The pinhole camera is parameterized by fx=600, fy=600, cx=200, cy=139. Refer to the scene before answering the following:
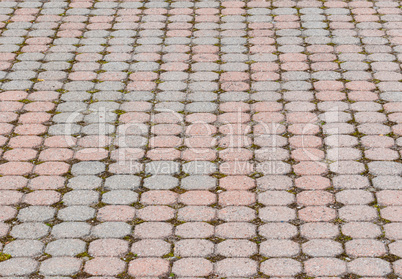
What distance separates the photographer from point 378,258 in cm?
354

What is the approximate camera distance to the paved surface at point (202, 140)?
11.9 feet

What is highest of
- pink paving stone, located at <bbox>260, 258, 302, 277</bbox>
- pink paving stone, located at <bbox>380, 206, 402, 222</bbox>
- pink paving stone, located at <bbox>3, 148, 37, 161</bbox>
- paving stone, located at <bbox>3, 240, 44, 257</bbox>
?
paving stone, located at <bbox>3, 240, 44, 257</bbox>

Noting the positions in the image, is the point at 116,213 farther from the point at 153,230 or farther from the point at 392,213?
the point at 392,213

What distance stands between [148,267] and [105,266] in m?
0.25

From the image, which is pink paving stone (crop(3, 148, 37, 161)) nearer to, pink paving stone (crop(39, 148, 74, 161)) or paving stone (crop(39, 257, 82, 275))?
pink paving stone (crop(39, 148, 74, 161))

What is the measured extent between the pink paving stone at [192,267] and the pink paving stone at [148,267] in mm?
64

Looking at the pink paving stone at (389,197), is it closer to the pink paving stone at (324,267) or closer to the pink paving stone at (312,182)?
the pink paving stone at (312,182)

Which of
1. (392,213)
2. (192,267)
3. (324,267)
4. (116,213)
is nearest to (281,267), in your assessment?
(324,267)

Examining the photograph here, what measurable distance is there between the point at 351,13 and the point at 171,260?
410cm

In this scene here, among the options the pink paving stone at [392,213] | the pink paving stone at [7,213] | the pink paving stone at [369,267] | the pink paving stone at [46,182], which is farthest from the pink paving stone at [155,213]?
the pink paving stone at [392,213]

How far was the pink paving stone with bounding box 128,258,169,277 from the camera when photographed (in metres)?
3.47

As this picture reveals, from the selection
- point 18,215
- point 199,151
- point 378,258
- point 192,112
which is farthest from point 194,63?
point 378,258

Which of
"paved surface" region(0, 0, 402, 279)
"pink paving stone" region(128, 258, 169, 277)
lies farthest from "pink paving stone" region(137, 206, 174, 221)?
"pink paving stone" region(128, 258, 169, 277)

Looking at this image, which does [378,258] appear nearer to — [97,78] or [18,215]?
[18,215]
